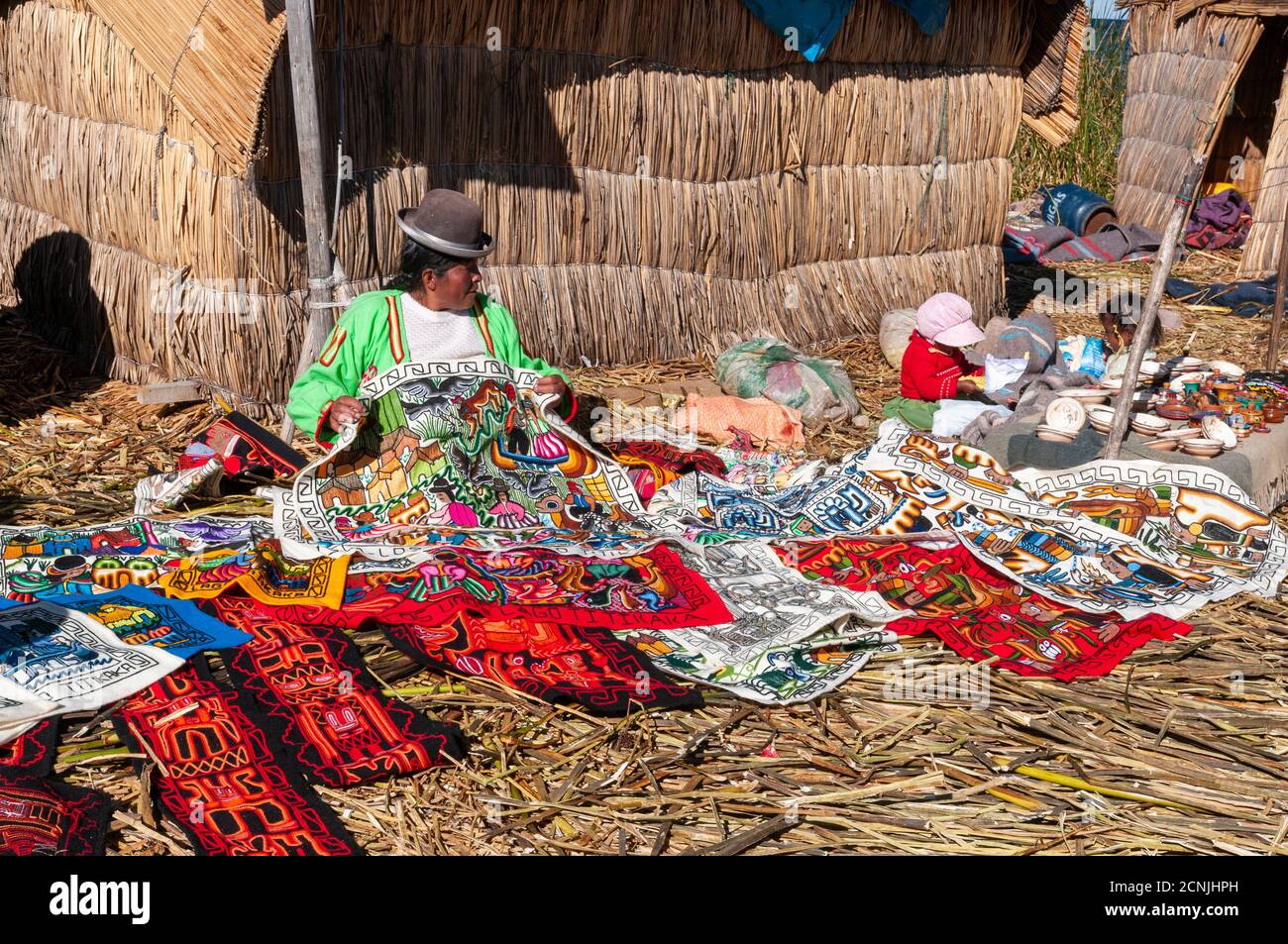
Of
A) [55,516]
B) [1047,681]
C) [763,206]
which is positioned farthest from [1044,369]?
[55,516]

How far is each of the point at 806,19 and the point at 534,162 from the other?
5.68 feet

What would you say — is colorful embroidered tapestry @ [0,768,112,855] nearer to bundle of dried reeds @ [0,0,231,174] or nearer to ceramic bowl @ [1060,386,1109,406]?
bundle of dried reeds @ [0,0,231,174]

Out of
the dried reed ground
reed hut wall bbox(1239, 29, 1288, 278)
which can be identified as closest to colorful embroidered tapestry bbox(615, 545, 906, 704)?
the dried reed ground

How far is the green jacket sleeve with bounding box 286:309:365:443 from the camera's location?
14.6 feet

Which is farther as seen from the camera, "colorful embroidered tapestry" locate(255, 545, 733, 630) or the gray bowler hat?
the gray bowler hat

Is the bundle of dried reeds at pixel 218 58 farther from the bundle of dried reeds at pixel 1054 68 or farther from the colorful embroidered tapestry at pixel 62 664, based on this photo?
the bundle of dried reeds at pixel 1054 68

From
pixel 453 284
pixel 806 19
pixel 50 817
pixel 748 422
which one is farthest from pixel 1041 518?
pixel 806 19

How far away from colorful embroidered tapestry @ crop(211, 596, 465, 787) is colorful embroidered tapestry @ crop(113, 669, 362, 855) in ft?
0.20

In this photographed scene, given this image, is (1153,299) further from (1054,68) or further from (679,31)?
(1054,68)

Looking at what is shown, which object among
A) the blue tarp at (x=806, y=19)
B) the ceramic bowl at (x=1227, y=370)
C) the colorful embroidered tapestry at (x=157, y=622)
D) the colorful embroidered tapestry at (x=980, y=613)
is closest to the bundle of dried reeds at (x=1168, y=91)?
the blue tarp at (x=806, y=19)

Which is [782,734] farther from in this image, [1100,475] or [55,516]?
[55,516]

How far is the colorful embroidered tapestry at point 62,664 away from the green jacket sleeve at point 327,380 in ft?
3.78

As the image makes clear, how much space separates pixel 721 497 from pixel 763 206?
2.93 metres

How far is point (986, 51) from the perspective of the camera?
7988 millimetres
